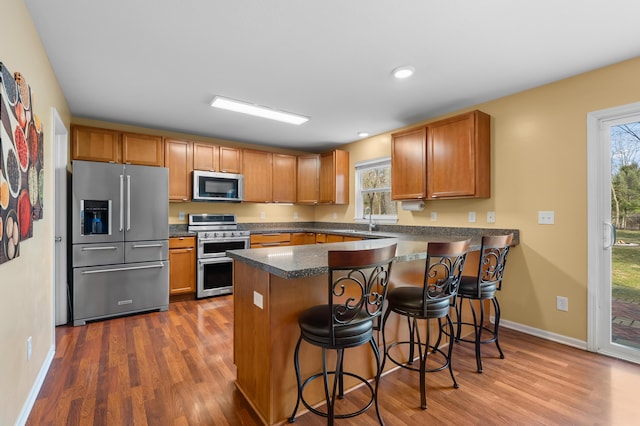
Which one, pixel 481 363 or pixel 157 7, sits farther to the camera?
pixel 481 363

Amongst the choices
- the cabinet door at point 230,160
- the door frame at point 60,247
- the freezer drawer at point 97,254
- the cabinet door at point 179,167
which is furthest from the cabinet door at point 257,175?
the door frame at point 60,247

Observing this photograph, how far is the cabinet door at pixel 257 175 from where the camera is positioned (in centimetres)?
510

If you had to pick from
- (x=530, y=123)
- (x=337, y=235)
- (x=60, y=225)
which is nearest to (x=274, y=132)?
(x=337, y=235)

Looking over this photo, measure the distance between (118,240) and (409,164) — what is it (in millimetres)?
3542

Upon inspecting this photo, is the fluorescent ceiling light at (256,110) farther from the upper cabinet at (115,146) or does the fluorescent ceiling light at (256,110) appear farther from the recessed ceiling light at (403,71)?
the recessed ceiling light at (403,71)

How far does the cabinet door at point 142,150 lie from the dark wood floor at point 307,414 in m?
2.21

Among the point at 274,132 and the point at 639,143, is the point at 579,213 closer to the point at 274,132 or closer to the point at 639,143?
the point at 639,143

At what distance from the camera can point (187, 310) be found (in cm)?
382

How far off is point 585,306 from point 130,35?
416 cm

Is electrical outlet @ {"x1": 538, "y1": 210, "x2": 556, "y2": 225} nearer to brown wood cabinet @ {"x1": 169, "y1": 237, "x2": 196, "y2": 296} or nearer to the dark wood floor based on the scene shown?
the dark wood floor

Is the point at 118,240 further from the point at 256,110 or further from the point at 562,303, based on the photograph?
the point at 562,303

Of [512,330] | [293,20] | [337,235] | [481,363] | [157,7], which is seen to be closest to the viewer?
[157,7]

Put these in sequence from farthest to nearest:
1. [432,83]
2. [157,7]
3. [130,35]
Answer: [432,83] < [130,35] < [157,7]

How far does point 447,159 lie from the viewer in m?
3.47
